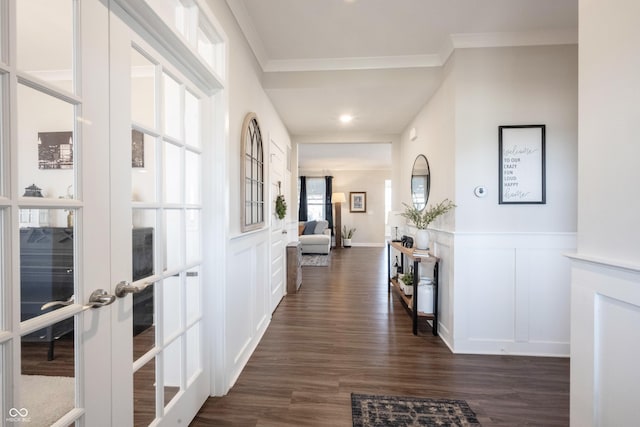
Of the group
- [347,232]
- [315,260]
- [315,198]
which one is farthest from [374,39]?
[347,232]

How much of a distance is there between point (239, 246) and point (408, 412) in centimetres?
153

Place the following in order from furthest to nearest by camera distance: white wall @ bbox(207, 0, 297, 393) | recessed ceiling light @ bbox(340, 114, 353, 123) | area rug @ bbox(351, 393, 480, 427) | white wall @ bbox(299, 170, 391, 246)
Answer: white wall @ bbox(299, 170, 391, 246)
recessed ceiling light @ bbox(340, 114, 353, 123)
white wall @ bbox(207, 0, 297, 393)
area rug @ bbox(351, 393, 480, 427)

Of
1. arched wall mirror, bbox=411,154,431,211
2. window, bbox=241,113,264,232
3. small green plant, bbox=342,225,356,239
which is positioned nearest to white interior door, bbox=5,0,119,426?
window, bbox=241,113,264,232

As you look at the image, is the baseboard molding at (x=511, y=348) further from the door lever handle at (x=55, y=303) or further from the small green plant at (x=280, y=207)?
the door lever handle at (x=55, y=303)

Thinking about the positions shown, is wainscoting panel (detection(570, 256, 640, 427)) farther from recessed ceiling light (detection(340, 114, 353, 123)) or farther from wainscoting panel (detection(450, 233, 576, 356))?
recessed ceiling light (detection(340, 114, 353, 123))

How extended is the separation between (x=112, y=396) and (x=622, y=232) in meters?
1.88

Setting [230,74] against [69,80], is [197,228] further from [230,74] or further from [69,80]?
[230,74]

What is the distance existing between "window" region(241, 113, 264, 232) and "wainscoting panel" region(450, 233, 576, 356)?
69.4 inches

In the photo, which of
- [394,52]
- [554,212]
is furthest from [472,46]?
[554,212]

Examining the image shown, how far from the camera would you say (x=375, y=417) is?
5.31 ft

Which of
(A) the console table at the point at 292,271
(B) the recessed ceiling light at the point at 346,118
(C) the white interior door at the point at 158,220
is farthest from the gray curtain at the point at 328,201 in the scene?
(C) the white interior door at the point at 158,220

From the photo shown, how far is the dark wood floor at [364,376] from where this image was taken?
1663 millimetres

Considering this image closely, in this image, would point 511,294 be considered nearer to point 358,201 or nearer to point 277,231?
point 277,231

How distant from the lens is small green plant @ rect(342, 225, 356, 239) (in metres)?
9.34
